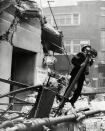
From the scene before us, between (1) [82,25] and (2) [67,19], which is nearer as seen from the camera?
(1) [82,25]

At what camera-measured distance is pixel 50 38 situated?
15461mm

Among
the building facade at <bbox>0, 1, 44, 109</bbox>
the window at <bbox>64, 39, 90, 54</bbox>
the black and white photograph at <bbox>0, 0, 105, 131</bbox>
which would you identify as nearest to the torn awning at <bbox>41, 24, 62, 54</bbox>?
the black and white photograph at <bbox>0, 0, 105, 131</bbox>

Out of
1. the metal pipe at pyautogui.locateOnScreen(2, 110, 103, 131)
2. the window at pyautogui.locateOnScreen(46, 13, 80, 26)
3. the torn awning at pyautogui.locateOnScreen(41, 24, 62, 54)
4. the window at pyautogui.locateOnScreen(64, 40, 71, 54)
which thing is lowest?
the metal pipe at pyautogui.locateOnScreen(2, 110, 103, 131)

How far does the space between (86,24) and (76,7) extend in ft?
7.71

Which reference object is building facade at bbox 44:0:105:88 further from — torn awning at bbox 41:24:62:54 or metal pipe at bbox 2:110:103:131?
metal pipe at bbox 2:110:103:131

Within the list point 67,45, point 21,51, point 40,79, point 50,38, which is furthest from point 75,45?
point 21,51

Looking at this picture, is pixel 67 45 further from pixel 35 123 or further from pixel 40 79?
pixel 35 123

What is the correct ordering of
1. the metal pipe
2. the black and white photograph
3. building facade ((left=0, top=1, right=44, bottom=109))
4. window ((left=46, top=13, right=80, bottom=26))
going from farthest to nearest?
window ((left=46, top=13, right=80, bottom=26)) → building facade ((left=0, top=1, right=44, bottom=109)) → the black and white photograph → the metal pipe

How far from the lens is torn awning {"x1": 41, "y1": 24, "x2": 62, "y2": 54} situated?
15.1m

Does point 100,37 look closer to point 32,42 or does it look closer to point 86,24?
point 86,24

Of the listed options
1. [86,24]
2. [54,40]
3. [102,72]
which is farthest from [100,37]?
[54,40]

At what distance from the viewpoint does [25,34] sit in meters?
13.2

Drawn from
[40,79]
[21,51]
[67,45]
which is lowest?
[40,79]

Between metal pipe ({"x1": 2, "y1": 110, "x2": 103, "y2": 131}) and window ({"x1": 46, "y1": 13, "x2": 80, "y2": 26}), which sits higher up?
window ({"x1": 46, "y1": 13, "x2": 80, "y2": 26})
